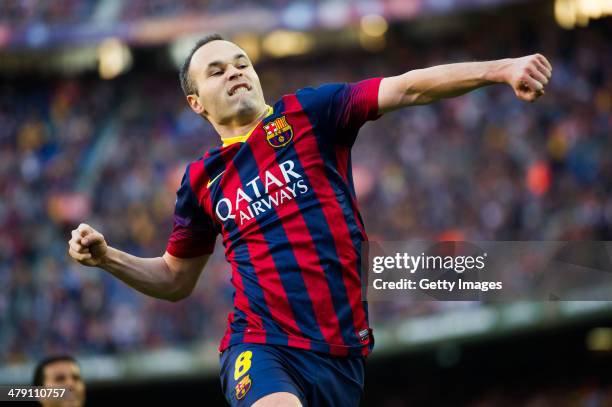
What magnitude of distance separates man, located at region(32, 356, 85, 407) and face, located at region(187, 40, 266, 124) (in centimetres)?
209

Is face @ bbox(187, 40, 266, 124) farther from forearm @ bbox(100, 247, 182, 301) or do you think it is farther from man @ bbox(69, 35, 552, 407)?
forearm @ bbox(100, 247, 182, 301)

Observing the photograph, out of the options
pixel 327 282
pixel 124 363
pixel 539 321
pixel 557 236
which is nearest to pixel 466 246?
pixel 327 282

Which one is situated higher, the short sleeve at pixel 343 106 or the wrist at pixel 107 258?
the short sleeve at pixel 343 106

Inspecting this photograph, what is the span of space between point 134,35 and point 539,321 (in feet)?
39.0

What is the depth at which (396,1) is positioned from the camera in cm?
1991

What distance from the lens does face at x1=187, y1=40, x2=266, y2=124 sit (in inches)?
166

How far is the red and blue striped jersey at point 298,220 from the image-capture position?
3879 mm

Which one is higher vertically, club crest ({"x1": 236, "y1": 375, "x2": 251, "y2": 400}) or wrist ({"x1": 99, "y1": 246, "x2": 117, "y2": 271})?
wrist ({"x1": 99, "y1": 246, "x2": 117, "y2": 271})

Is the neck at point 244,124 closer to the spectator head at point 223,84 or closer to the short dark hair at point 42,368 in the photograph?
the spectator head at point 223,84

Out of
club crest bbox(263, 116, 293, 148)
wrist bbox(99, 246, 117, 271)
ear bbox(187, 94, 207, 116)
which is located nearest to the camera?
club crest bbox(263, 116, 293, 148)

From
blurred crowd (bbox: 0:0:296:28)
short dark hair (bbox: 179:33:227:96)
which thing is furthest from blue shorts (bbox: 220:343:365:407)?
blurred crowd (bbox: 0:0:296:28)

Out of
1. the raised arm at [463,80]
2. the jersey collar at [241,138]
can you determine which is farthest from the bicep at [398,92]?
the jersey collar at [241,138]

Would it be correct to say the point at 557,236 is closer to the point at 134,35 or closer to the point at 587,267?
the point at 587,267

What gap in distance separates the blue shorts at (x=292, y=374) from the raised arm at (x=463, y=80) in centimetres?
104
